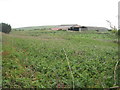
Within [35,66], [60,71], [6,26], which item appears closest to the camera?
[60,71]

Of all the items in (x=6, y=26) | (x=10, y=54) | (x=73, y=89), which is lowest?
(x=73, y=89)

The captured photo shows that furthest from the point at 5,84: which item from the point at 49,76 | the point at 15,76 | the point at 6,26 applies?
the point at 6,26

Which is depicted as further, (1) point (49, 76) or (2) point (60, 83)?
(1) point (49, 76)

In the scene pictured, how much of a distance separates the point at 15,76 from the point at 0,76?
0.39 metres

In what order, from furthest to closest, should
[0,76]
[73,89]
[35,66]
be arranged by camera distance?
[35,66] < [0,76] < [73,89]

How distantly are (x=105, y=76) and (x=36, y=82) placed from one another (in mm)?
1918

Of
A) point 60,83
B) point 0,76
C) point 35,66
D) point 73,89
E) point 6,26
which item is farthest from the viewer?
point 6,26

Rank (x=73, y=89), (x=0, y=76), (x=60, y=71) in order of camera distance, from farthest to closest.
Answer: (x=60, y=71) → (x=0, y=76) → (x=73, y=89)

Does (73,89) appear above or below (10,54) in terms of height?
below

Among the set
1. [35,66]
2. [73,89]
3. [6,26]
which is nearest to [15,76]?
[35,66]

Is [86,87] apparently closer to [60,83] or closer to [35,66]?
[60,83]

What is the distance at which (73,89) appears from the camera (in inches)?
154

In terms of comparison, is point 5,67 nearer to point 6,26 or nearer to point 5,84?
point 5,84

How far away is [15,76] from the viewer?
459cm
